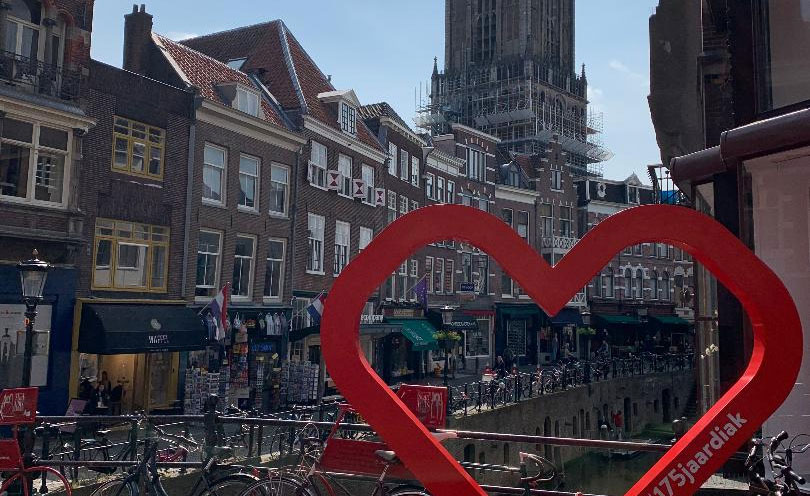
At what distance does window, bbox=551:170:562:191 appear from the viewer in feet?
148

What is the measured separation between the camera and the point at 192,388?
19125 millimetres

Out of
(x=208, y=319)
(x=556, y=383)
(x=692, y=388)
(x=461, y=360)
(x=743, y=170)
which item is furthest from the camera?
(x=692, y=388)

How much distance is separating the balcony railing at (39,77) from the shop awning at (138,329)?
17.2 ft

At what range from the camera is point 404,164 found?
3359cm

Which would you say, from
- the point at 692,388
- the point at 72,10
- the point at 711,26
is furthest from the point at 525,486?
the point at 692,388

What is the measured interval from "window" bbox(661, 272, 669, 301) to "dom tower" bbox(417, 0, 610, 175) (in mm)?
18085

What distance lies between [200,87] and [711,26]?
16.4 metres

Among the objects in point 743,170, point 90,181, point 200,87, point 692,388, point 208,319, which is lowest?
point 692,388

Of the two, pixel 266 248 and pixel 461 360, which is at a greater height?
pixel 266 248

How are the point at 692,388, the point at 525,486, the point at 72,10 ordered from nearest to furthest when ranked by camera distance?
the point at 525,486, the point at 72,10, the point at 692,388

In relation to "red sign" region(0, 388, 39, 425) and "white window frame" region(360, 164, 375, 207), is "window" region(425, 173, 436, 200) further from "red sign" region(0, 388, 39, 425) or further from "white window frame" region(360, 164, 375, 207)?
"red sign" region(0, 388, 39, 425)

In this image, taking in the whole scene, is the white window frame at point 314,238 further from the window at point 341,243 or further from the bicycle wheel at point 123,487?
the bicycle wheel at point 123,487

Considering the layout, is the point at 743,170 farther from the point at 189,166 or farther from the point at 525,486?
the point at 189,166

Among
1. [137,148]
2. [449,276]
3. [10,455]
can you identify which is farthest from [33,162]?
[449,276]
